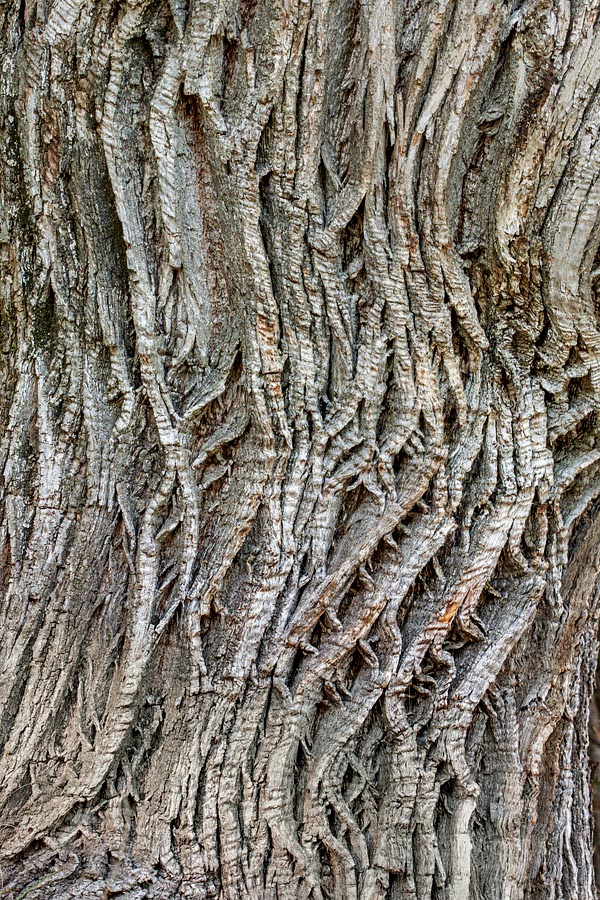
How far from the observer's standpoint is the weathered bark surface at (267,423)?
210 centimetres

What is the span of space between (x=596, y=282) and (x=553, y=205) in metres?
0.27

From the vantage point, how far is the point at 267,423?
6.97ft

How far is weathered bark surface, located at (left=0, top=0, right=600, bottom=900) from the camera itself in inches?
82.7

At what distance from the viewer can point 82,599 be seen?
218 centimetres

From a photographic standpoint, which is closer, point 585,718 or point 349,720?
point 349,720

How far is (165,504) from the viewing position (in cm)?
217

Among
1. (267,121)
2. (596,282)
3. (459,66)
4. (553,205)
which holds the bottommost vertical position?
(596,282)

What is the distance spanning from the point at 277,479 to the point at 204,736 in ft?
2.45

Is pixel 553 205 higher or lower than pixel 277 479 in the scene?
higher

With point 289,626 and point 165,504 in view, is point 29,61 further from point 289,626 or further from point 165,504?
point 289,626

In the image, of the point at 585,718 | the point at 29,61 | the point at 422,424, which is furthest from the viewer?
the point at 585,718

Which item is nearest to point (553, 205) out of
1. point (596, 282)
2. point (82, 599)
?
point (596, 282)

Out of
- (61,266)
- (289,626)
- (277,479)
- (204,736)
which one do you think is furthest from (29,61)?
(204,736)

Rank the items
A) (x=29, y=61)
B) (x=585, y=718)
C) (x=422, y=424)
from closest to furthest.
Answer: (x=29, y=61) → (x=422, y=424) → (x=585, y=718)
